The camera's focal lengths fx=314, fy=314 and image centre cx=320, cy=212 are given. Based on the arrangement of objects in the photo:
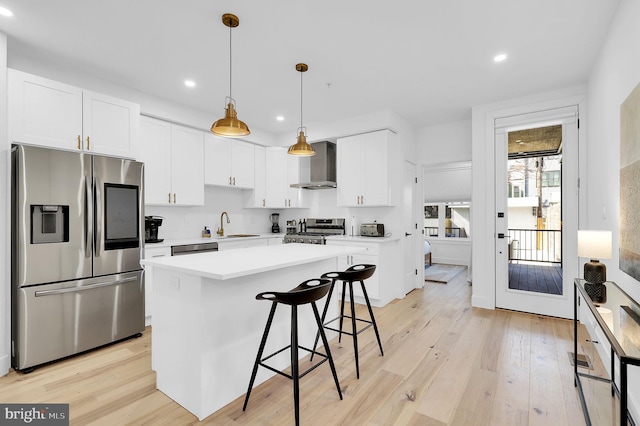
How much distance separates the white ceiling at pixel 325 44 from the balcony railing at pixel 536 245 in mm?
1682

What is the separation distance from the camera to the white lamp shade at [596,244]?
7.00ft

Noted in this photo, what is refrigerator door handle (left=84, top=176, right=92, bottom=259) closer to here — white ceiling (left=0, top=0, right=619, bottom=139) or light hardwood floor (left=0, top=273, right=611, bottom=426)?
light hardwood floor (left=0, top=273, right=611, bottom=426)

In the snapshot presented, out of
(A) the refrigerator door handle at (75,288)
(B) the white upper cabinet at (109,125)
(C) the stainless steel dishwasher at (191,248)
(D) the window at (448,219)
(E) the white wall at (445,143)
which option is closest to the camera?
(A) the refrigerator door handle at (75,288)

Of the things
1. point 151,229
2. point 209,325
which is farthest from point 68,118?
point 209,325

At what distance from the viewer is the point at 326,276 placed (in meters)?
2.59

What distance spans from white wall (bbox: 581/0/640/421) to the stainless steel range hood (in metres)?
3.15

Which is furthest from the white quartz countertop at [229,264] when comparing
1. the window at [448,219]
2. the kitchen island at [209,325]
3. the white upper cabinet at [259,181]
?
the window at [448,219]

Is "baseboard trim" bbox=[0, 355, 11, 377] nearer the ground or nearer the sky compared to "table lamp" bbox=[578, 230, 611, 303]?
nearer the ground

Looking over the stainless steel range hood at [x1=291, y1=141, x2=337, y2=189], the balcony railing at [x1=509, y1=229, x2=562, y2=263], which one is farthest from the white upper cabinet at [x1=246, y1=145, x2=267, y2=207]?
the balcony railing at [x1=509, y1=229, x2=562, y2=263]

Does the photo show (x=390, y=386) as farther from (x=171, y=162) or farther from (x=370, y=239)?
(x=171, y=162)

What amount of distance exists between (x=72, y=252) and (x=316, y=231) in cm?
342

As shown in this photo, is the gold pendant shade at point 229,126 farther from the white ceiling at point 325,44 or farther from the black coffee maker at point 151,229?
the black coffee maker at point 151,229

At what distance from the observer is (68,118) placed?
113 inches

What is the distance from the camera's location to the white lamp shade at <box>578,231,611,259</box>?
7.00ft
